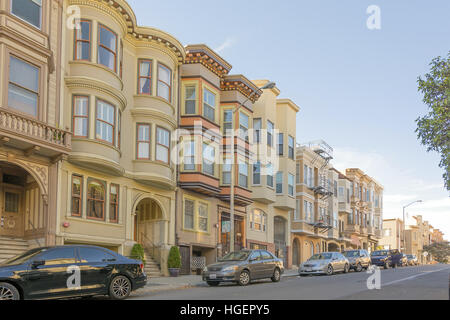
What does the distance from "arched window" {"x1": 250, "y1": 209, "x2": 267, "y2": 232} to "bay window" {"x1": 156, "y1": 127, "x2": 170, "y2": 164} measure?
1206cm

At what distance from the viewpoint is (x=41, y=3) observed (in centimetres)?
2097

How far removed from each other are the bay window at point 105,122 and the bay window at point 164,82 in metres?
4.14

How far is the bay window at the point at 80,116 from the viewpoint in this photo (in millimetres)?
22203

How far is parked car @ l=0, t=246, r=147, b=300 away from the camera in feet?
42.5

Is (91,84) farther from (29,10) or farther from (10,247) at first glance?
(10,247)

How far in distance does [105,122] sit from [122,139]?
227 cm

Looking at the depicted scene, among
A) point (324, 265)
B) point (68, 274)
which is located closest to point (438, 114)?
point (324, 265)

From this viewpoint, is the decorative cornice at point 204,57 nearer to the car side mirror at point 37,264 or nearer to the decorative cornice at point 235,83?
the decorative cornice at point 235,83

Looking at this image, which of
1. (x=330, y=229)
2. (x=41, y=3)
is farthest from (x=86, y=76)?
(x=330, y=229)

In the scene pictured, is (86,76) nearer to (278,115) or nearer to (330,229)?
(278,115)

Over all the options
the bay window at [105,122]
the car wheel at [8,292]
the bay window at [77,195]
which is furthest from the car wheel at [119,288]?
the bay window at [105,122]

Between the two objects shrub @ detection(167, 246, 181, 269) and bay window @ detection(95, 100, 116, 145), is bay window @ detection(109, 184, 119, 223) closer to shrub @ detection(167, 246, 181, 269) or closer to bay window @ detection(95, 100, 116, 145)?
bay window @ detection(95, 100, 116, 145)

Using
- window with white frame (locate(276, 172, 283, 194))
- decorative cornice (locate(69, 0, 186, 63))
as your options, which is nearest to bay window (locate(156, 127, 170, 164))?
decorative cornice (locate(69, 0, 186, 63))

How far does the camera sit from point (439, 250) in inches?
4178
